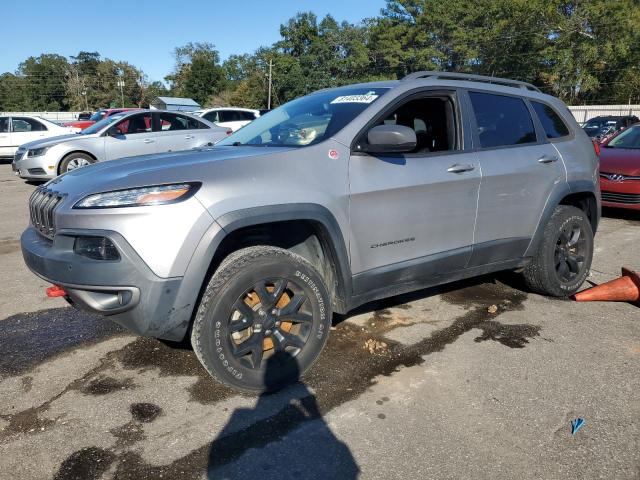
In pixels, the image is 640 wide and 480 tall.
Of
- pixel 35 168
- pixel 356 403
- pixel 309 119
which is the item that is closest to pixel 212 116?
pixel 35 168

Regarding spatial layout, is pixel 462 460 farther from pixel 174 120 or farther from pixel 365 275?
pixel 174 120

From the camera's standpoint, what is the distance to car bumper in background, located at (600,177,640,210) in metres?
7.79

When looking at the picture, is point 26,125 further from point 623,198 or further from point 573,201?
point 573,201

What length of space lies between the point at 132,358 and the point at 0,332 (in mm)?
1178

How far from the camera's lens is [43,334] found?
12.2 feet

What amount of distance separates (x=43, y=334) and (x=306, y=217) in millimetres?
2271

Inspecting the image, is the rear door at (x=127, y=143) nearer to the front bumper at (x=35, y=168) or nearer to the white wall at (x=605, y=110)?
the front bumper at (x=35, y=168)

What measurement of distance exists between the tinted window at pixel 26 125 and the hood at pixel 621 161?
48.9 ft

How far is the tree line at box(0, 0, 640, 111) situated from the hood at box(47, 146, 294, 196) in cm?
4621

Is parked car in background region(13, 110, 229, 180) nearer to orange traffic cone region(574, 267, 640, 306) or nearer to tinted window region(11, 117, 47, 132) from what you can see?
tinted window region(11, 117, 47, 132)

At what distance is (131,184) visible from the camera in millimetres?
2525

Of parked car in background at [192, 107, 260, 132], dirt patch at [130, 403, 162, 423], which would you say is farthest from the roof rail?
parked car in background at [192, 107, 260, 132]

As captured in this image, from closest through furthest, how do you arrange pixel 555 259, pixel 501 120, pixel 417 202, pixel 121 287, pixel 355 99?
pixel 121 287 → pixel 417 202 → pixel 355 99 → pixel 501 120 → pixel 555 259

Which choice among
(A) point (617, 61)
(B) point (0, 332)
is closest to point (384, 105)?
(B) point (0, 332)
